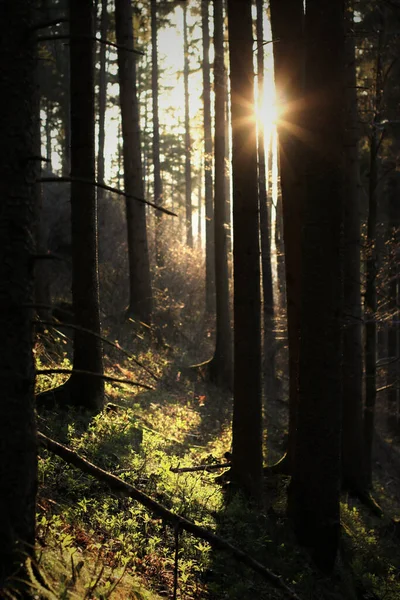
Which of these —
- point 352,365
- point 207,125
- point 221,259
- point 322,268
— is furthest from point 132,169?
point 207,125

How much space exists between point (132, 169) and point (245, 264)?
887 centimetres

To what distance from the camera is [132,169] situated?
15617mm

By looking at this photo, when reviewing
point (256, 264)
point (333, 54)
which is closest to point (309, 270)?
point (256, 264)

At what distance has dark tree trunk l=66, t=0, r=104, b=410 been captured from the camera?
8.48 m

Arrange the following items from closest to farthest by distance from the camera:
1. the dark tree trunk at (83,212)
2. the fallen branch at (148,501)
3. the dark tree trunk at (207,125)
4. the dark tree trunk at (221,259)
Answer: the fallen branch at (148,501)
the dark tree trunk at (83,212)
the dark tree trunk at (221,259)
the dark tree trunk at (207,125)

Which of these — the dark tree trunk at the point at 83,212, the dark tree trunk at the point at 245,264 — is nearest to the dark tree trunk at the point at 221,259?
the dark tree trunk at the point at 83,212

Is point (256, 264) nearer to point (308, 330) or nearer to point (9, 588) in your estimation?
point (308, 330)

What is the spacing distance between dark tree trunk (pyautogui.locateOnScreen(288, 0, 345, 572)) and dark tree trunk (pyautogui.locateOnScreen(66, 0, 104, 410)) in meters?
3.58

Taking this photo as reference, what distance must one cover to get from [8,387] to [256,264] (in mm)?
5081

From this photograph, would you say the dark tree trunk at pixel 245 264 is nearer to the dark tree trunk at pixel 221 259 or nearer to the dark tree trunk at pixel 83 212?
the dark tree trunk at pixel 83 212

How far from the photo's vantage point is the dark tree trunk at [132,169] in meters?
15.3

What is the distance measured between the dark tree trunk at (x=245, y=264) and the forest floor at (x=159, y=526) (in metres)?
0.63

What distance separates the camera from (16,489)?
326cm

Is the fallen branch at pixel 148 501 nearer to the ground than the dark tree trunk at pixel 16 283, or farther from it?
nearer to the ground
